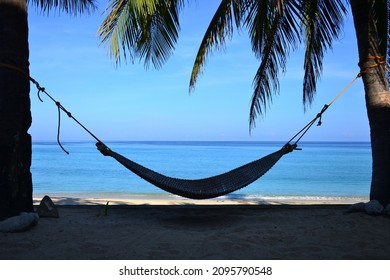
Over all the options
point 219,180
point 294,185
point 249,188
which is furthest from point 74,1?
point 294,185

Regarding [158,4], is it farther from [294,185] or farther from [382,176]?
[294,185]

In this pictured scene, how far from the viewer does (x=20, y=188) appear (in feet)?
6.98

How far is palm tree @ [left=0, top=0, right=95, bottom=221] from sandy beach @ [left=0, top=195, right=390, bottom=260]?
0.23 meters

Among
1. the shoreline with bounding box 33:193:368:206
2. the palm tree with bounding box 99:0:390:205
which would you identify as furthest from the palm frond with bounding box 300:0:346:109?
the shoreline with bounding box 33:193:368:206

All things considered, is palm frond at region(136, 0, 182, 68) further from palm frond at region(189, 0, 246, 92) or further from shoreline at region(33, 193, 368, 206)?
shoreline at region(33, 193, 368, 206)

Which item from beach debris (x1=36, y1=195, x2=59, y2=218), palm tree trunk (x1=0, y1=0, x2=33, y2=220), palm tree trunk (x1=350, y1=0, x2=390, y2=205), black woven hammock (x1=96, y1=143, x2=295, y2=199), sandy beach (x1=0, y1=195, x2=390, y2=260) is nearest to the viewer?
sandy beach (x1=0, y1=195, x2=390, y2=260)

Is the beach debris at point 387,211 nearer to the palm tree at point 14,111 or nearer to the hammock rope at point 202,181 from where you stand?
the hammock rope at point 202,181

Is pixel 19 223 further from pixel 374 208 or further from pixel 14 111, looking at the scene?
pixel 374 208

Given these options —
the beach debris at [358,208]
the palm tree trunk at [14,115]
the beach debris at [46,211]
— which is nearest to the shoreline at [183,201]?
the beach debris at [358,208]

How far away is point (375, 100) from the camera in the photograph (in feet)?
8.34

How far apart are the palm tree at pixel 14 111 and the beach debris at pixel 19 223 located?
69mm

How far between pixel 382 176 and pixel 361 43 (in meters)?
0.96

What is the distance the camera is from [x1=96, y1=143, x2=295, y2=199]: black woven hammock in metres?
2.26

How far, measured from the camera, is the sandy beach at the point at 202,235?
5.52 feet
